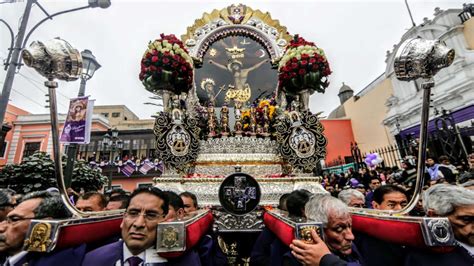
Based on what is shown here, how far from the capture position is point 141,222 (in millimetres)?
1436

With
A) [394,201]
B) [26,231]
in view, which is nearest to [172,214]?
[26,231]

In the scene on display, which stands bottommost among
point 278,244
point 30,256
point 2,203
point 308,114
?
point 278,244

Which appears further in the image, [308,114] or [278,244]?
[308,114]

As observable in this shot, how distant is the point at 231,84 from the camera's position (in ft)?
18.2

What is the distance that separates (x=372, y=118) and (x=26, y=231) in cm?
2433

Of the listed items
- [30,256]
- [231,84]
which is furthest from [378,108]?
[30,256]

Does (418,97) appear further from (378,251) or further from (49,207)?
(49,207)

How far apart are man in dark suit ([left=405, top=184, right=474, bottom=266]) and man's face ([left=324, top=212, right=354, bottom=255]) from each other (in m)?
0.31

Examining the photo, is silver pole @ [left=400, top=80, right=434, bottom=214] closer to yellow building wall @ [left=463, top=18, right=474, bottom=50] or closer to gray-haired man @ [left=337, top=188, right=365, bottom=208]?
gray-haired man @ [left=337, top=188, right=365, bottom=208]

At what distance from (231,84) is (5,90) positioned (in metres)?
5.32

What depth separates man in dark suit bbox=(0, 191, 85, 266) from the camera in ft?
4.10

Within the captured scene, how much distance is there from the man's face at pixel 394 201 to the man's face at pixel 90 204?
3.13 meters

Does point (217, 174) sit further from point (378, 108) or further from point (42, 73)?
point (378, 108)

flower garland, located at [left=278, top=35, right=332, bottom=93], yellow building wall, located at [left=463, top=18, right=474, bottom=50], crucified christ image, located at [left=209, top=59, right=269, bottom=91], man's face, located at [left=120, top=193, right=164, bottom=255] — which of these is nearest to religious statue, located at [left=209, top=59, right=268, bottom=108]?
crucified christ image, located at [left=209, top=59, right=269, bottom=91]
